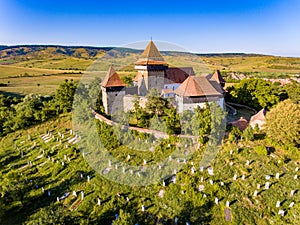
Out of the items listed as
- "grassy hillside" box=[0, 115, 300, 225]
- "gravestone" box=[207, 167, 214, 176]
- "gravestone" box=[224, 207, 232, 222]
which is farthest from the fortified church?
"gravestone" box=[224, 207, 232, 222]

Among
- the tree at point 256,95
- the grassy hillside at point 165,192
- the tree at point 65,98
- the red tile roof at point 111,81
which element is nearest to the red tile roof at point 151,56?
the red tile roof at point 111,81

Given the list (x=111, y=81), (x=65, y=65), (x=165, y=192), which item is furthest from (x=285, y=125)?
(x=65, y=65)

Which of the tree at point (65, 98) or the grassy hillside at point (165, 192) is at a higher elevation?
the tree at point (65, 98)

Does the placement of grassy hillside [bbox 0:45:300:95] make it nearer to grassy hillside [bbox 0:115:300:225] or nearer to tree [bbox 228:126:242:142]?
tree [bbox 228:126:242:142]

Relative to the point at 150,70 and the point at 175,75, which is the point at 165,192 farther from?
the point at 175,75

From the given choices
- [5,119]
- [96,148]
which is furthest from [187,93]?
[5,119]

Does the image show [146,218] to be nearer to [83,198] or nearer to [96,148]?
[83,198]

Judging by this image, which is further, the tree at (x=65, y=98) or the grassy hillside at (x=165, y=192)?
the tree at (x=65, y=98)

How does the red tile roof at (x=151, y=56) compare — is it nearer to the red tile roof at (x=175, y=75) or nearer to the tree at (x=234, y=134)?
the red tile roof at (x=175, y=75)
